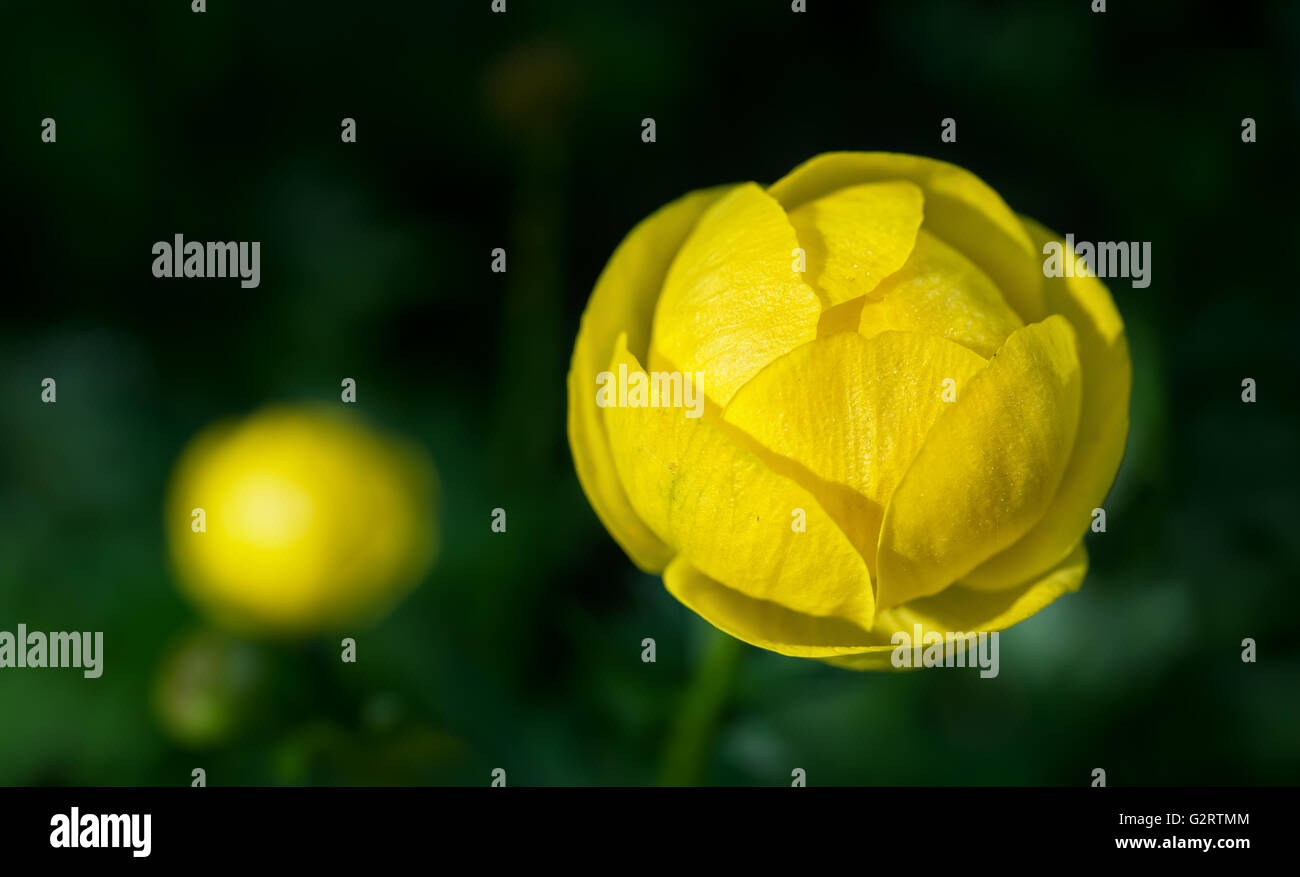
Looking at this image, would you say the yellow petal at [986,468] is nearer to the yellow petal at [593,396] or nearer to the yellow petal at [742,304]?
the yellow petal at [742,304]

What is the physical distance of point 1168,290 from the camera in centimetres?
228

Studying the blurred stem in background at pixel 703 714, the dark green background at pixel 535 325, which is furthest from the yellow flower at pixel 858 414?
the dark green background at pixel 535 325

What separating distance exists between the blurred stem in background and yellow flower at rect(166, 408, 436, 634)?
713mm

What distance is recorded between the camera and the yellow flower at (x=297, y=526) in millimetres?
2068

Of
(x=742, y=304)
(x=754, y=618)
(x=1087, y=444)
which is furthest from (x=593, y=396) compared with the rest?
(x=1087, y=444)

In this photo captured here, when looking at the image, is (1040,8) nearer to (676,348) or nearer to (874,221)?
(874,221)

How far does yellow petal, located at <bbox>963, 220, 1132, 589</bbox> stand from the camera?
51.7 inches

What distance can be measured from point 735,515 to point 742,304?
0.24 m

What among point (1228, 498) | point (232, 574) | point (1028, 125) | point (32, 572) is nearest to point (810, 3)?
point (1028, 125)

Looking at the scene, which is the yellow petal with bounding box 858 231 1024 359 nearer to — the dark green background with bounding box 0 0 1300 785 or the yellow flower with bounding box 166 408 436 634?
the dark green background with bounding box 0 0 1300 785

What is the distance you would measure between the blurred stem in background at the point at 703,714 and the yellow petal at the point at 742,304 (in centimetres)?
46

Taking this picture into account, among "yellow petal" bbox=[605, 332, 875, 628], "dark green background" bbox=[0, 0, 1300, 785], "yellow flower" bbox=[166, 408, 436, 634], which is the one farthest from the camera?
"yellow flower" bbox=[166, 408, 436, 634]

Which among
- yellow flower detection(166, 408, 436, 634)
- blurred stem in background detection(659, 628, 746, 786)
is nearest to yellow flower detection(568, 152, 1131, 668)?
blurred stem in background detection(659, 628, 746, 786)

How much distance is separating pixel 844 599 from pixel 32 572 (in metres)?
1.70
